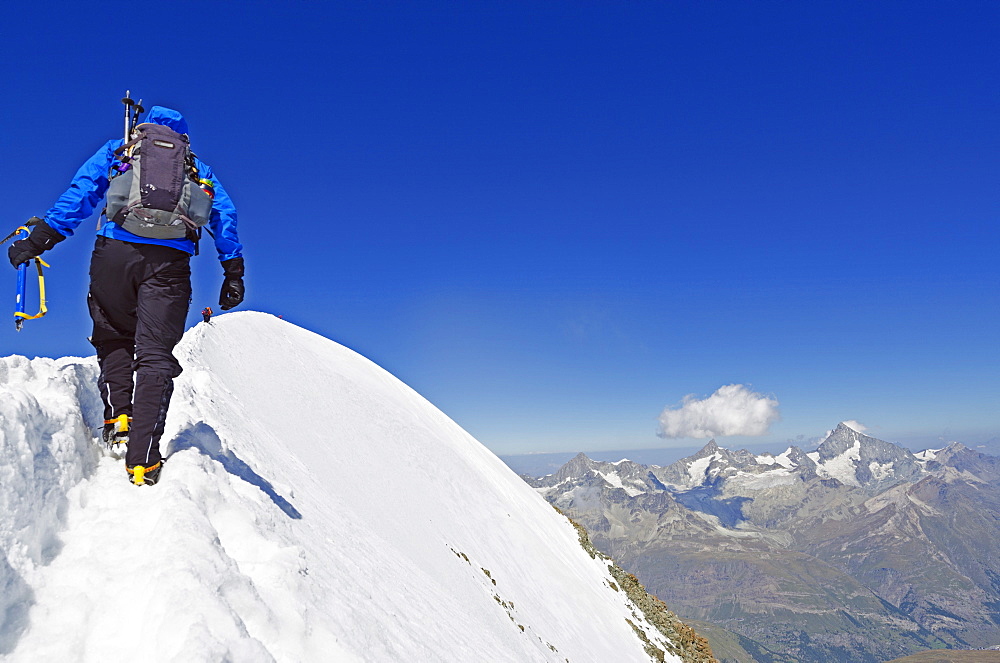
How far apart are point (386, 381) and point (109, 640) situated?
2666 centimetres

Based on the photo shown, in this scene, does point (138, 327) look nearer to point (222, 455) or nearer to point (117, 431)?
point (117, 431)

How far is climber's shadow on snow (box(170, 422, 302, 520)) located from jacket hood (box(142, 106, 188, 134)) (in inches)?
160

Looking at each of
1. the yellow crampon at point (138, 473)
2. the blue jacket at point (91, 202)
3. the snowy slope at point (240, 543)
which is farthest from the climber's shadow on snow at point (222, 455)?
the blue jacket at point (91, 202)

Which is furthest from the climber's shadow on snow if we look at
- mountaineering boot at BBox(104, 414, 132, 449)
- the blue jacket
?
the blue jacket

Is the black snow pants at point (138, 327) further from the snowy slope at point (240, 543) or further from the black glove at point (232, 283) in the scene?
the black glove at point (232, 283)

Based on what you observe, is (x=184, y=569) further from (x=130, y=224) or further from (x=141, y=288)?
(x=130, y=224)

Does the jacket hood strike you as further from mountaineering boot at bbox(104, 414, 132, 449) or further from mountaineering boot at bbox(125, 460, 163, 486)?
mountaineering boot at bbox(125, 460, 163, 486)

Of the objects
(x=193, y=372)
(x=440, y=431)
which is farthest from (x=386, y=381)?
(x=193, y=372)

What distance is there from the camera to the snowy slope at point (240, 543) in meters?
4.18

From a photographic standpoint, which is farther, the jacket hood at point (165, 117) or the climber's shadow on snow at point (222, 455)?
the climber's shadow on snow at point (222, 455)

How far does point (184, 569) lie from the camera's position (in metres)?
4.56

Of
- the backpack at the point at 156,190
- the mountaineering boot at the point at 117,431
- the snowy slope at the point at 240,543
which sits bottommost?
the snowy slope at the point at 240,543

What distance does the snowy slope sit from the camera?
13.7ft

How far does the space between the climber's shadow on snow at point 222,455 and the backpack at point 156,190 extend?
2877mm
